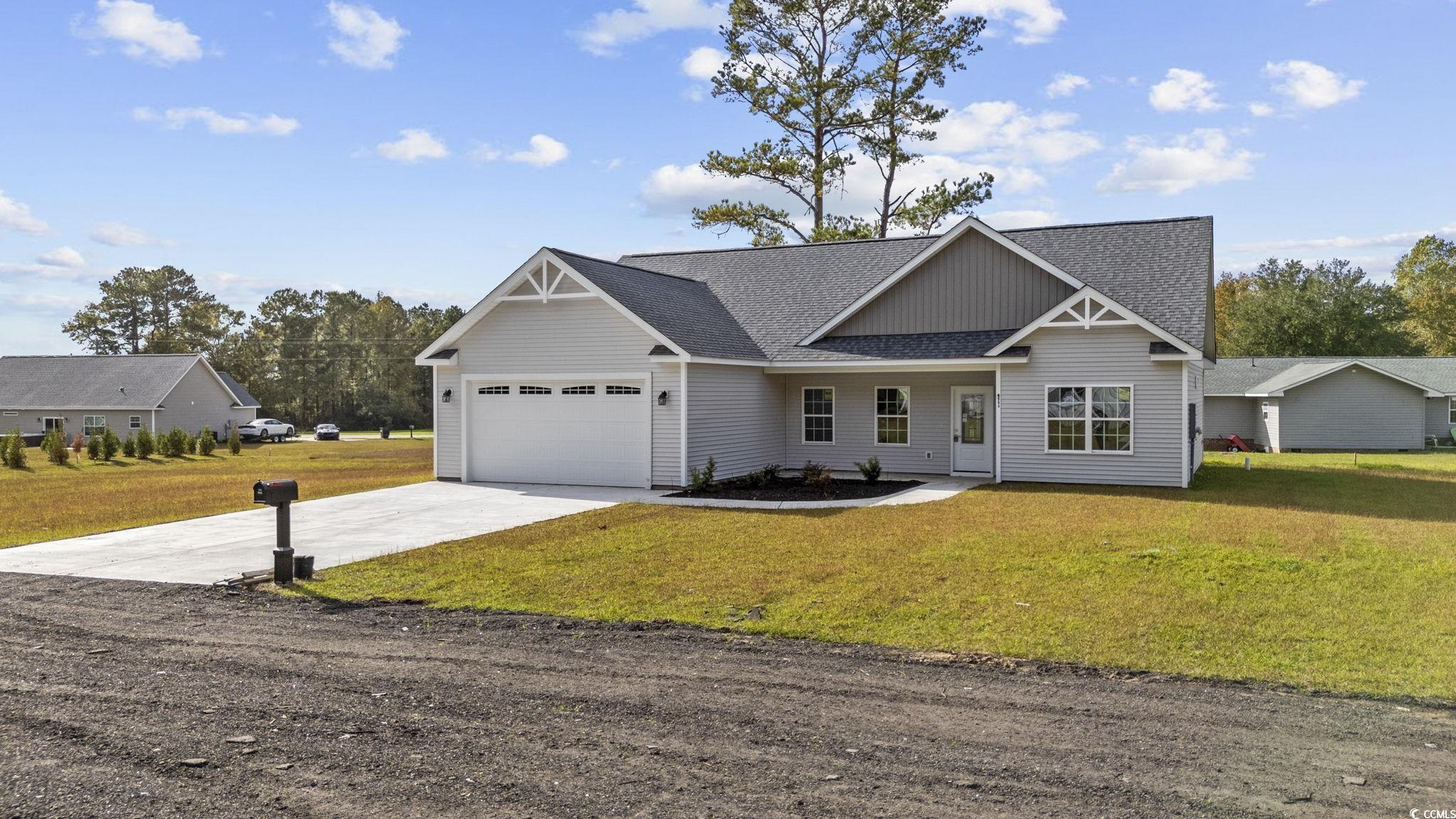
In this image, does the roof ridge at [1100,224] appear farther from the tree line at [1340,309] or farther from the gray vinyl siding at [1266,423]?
the tree line at [1340,309]

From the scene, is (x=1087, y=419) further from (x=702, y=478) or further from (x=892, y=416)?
(x=702, y=478)

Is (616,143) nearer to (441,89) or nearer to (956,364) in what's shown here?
(441,89)

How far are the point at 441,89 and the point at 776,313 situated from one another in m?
8.87

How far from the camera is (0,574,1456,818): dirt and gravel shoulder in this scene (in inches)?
177

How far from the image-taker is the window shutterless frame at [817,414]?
22031 mm

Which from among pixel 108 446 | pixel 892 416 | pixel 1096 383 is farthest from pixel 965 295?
pixel 108 446

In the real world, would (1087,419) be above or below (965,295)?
below

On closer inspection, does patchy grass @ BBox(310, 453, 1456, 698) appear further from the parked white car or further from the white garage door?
the parked white car

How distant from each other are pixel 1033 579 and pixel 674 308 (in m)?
12.4

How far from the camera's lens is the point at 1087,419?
1864 centimetres

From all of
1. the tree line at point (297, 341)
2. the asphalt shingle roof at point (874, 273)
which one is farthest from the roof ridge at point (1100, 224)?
the tree line at point (297, 341)

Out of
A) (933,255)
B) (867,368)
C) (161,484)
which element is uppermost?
(933,255)

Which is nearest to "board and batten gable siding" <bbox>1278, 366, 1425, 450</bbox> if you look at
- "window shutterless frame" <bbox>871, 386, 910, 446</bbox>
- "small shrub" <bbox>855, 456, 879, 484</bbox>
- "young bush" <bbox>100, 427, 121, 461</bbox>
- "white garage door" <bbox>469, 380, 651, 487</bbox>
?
"window shutterless frame" <bbox>871, 386, 910, 446</bbox>

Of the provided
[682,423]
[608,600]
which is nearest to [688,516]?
[682,423]
